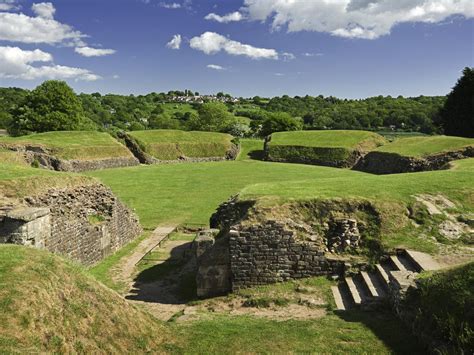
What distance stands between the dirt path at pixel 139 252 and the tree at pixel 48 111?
45560 mm

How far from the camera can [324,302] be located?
37.4 ft

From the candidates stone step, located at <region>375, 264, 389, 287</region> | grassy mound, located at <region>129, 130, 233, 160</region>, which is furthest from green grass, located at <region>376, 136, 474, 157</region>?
stone step, located at <region>375, 264, 389, 287</region>

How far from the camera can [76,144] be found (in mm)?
45969

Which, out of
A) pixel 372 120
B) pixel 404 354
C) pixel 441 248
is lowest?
pixel 404 354

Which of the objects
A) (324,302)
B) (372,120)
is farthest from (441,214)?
(372,120)

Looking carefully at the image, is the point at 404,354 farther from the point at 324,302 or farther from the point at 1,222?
the point at 1,222

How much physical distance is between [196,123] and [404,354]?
84327 mm

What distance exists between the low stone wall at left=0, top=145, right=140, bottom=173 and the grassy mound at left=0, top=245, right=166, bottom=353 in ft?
97.2

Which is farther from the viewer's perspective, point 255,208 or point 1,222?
point 255,208

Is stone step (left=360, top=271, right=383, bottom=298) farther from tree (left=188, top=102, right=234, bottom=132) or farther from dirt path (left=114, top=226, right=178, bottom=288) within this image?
tree (left=188, top=102, right=234, bottom=132)

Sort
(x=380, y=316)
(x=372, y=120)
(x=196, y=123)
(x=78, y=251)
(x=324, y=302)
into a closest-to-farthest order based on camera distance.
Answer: (x=380, y=316) < (x=324, y=302) < (x=78, y=251) < (x=196, y=123) < (x=372, y=120)

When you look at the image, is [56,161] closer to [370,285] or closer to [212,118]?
[370,285]

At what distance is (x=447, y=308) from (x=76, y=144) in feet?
Answer: 146

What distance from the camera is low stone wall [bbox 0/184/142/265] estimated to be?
1239cm
